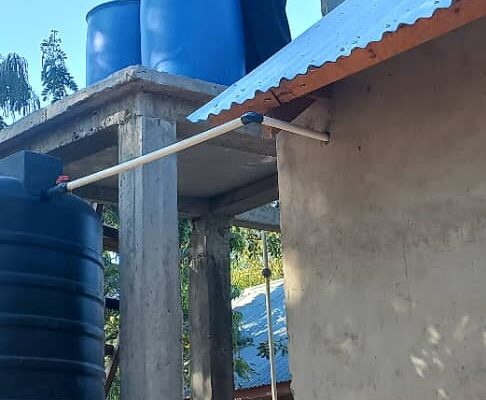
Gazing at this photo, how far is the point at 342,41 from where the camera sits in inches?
150

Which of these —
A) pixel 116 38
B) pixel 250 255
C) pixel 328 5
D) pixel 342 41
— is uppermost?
pixel 250 255

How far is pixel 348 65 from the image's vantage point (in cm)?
368

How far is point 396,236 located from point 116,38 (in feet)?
11.8

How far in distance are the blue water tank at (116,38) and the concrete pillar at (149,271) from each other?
1212 millimetres

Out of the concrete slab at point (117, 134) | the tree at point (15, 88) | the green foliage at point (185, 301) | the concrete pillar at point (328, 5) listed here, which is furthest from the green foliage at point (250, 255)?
the concrete pillar at point (328, 5)

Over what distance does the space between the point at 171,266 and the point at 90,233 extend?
23.5 inches

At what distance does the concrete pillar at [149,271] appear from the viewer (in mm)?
5277

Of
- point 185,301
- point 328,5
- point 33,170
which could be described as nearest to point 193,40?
point 328,5

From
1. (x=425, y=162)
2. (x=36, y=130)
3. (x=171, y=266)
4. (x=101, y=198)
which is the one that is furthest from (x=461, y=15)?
(x=101, y=198)

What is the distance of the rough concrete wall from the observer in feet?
12.5

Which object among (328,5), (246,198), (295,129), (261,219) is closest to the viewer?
(295,129)

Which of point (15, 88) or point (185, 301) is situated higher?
point (15, 88)

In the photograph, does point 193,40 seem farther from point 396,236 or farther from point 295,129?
point 396,236

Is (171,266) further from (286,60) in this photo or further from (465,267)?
(465,267)
